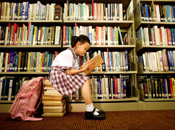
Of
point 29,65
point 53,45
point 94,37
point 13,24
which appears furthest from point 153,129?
point 13,24

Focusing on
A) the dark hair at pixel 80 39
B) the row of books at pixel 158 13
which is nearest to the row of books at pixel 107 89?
the dark hair at pixel 80 39

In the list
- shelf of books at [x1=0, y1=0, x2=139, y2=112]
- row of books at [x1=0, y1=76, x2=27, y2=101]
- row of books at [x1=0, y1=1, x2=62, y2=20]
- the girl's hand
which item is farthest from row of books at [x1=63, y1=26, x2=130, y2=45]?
row of books at [x1=0, y1=76, x2=27, y2=101]

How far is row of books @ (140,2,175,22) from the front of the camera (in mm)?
1751

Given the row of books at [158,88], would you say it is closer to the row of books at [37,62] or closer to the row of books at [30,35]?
the row of books at [37,62]

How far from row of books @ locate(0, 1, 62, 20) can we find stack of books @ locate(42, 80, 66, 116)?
1029 millimetres

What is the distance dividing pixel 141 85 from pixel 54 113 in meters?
1.17

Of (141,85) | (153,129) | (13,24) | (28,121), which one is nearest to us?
(153,129)

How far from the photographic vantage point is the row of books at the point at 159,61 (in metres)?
1.65

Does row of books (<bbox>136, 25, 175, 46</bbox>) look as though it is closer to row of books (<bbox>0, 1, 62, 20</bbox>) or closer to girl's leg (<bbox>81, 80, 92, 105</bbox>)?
girl's leg (<bbox>81, 80, 92, 105</bbox>)

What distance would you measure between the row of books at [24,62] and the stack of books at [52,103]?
1.32 ft

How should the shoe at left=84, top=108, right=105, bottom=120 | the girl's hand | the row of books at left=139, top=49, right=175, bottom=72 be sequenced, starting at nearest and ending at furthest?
the shoe at left=84, top=108, right=105, bottom=120 → the girl's hand → the row of books at left=139, top=49, right=175, bottom=72

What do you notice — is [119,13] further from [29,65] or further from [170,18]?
[29,65]

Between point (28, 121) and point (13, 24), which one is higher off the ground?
point (13, 24)

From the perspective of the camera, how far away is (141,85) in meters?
1.68
